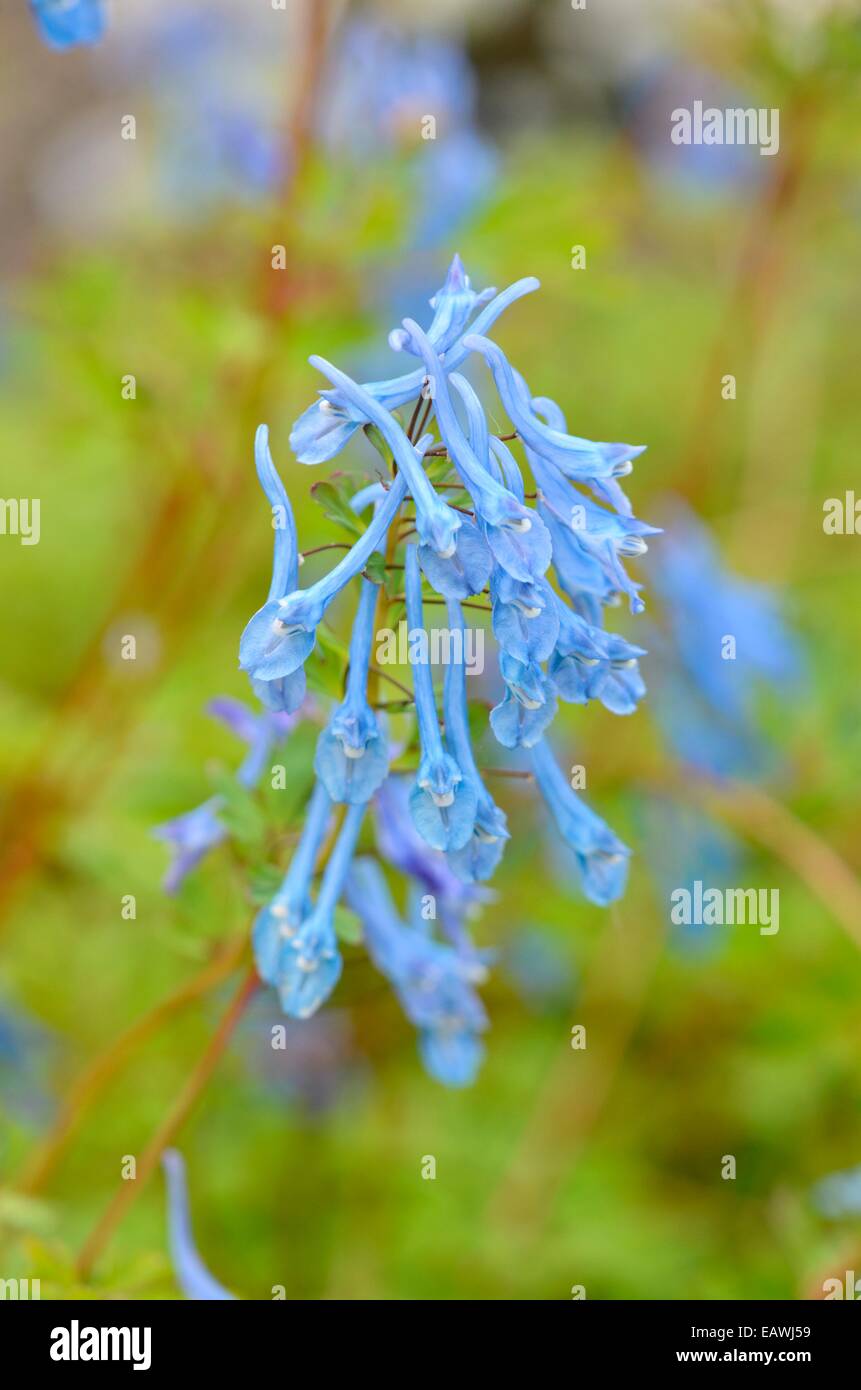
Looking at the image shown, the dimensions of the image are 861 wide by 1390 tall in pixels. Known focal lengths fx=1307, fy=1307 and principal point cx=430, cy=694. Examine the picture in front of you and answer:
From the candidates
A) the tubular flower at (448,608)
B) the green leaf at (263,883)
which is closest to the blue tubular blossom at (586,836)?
the tubular flower at (448,608)

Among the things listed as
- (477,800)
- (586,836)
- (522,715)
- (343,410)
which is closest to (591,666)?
(522,715)

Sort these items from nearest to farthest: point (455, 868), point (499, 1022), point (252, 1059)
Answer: point (455, 868), point (252, 1059), point (499, 1022)

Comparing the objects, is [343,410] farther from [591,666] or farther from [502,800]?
[502,800]

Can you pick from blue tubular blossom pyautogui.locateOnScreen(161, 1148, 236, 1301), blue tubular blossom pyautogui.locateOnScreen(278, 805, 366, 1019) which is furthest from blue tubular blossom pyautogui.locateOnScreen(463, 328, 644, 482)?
blue tubular blossom pyautogui.locateOnScreen(161, 1148, 236, 1301)

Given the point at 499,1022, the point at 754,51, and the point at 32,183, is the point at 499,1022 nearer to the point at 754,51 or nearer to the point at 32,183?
the point at 754,51

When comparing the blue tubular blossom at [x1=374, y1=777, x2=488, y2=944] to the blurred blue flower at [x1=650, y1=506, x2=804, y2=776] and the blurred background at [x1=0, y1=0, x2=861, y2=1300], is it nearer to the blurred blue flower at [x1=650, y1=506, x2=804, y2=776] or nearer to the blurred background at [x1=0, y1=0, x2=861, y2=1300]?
the blurred background at [x1=0, y1=0, x2=861, y2=1300]
